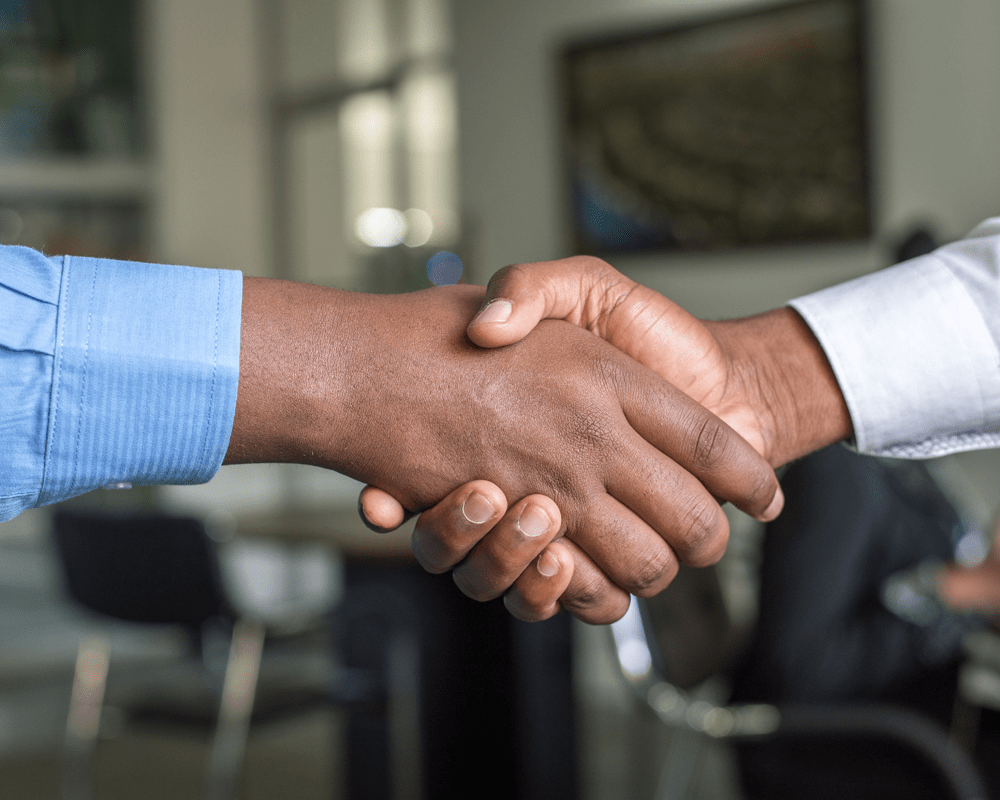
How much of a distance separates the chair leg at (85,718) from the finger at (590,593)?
6.10 feet

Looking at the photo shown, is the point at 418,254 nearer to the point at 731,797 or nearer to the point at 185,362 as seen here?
the point at 731,797

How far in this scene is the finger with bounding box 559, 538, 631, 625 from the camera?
101cm

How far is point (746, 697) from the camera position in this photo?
1.88 m

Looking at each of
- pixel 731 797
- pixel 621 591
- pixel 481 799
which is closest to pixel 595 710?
pixel 731 797

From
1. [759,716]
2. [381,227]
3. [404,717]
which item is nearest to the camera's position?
[759,716]

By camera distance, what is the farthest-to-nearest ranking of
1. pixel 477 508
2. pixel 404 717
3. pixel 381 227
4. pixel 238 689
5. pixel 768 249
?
pixel 381 227, pixel 768 249, pixel 404 717, pixel 238 689, pixel 477 508

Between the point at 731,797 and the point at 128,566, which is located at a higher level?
the point at 128,566

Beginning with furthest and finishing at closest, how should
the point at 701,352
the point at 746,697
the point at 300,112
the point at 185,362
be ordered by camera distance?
the point at 300,112
the point at 746,697
the point at 701,352
the point at 185,362

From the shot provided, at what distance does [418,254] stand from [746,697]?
3.08 metres

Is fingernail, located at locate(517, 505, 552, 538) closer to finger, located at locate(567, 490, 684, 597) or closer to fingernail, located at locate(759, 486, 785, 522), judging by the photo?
finger, located at locate(567, 490, 684, 597)

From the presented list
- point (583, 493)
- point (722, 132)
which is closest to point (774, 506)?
point (583, 493)

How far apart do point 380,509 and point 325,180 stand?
15.8ft

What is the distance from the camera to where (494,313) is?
95 centimetres

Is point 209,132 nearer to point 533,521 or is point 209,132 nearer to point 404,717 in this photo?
point 404,717
